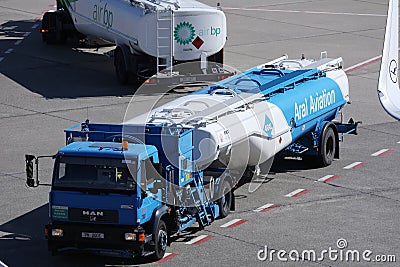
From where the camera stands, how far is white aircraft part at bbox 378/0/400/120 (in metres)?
12.9

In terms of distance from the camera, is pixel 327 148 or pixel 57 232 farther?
pixel 327 148

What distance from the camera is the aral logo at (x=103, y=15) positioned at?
119 feet

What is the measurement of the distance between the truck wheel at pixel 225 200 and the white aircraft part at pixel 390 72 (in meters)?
8.63

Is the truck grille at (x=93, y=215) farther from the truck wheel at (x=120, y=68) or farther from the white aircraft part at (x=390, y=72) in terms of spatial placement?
the truck wheel at (x=120, y=68)

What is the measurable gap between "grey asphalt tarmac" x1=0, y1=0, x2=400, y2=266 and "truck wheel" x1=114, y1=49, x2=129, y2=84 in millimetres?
429

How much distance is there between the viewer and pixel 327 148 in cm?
2644

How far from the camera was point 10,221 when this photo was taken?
2162 cm

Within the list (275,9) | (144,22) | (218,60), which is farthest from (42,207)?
(275,9)

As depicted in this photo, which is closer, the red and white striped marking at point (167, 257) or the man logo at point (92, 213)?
the man logo at point (92, 213)

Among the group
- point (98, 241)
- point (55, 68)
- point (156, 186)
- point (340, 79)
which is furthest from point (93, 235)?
point (55, 68)

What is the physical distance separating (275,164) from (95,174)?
8551 mm

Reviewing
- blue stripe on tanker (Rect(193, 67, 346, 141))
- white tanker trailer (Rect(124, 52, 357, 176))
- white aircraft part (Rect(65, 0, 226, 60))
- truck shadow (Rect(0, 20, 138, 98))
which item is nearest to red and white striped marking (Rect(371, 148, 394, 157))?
white tanker trailer (Rect(124, 52, 357, 176))

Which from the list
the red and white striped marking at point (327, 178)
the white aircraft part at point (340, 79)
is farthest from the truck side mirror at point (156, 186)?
the white aircraft part at point (340, 79)

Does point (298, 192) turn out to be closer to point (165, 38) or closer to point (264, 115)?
point (264, 115)
